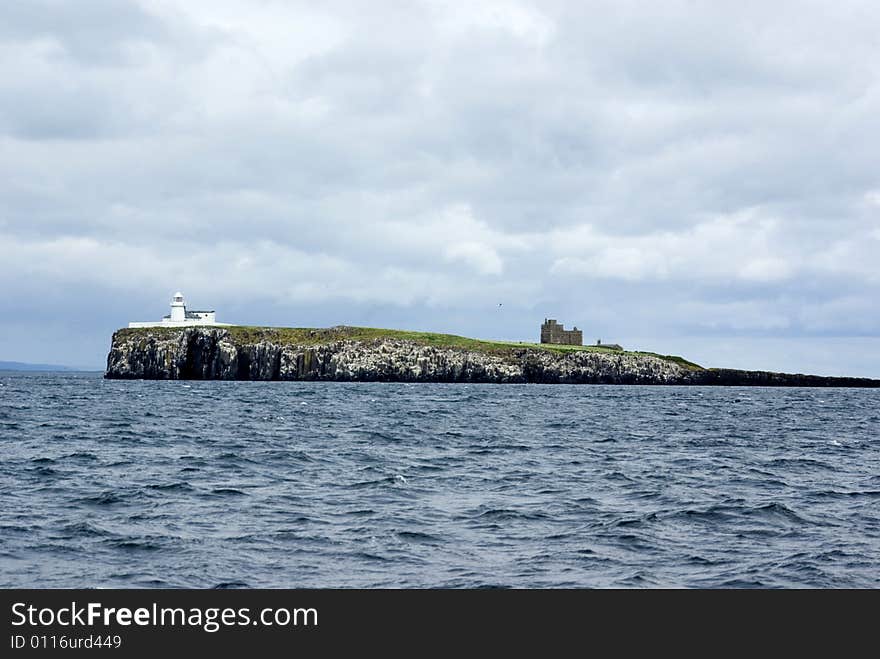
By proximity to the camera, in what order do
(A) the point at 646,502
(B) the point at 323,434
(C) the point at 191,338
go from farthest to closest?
1. (C) the point at 191,338
2. (B) the point at 323,434
3. (A) the point at 646,502

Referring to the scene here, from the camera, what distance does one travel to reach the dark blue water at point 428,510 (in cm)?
1878

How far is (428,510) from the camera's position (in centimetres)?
2566

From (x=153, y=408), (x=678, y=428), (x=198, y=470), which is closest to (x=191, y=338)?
(x=153, y=408)

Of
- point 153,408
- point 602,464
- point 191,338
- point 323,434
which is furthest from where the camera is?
point 191,338

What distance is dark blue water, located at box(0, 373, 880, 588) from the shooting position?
61.6 feet

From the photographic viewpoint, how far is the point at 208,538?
21.5 meters

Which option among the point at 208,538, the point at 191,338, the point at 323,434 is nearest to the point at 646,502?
the point at 208,538
